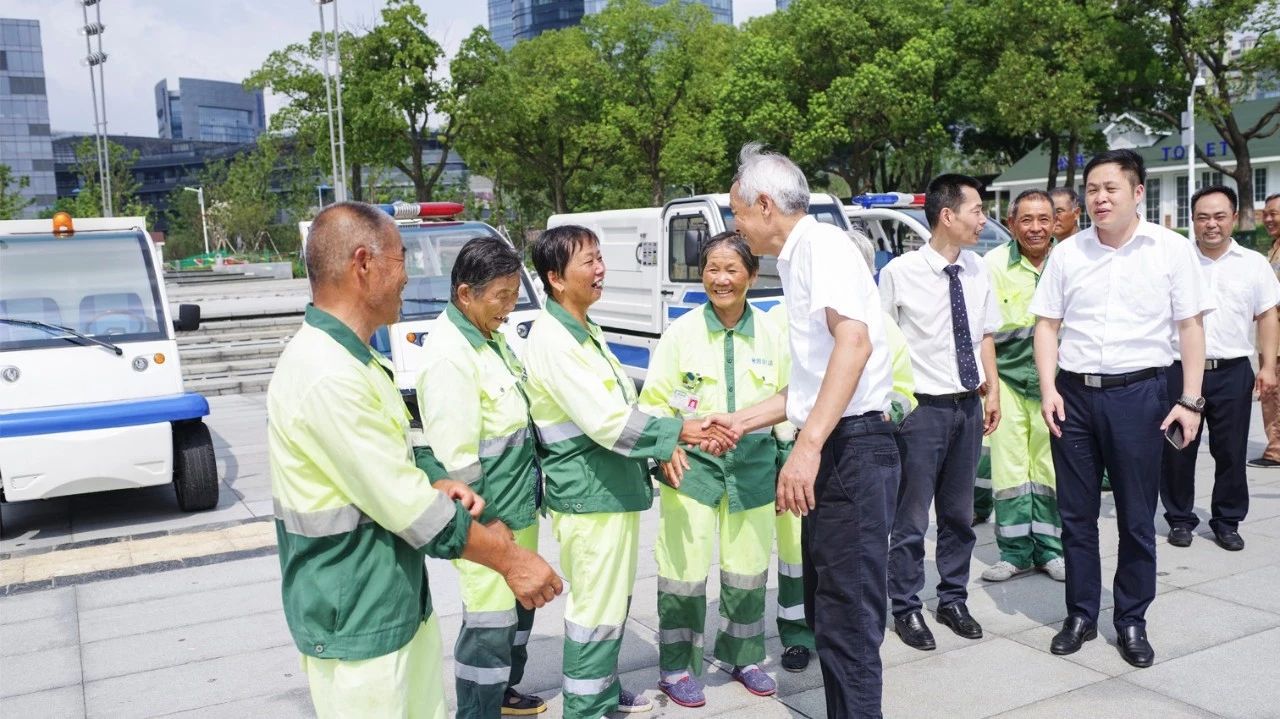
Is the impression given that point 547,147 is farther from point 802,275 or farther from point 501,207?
point 802,275

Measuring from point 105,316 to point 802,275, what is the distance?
5.97 metres

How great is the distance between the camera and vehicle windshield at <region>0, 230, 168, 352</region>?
7242 millimetres

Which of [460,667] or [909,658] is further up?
[460,667]

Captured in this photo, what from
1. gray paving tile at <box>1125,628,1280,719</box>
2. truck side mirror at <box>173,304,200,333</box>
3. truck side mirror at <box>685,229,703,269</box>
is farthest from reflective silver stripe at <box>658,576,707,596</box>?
truck side mirror at <box>685,229,703,269</box>

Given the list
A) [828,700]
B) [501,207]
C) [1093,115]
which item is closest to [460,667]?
[828,700]

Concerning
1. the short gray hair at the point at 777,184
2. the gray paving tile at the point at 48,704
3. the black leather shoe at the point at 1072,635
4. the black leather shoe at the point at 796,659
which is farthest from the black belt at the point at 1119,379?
the gray paving tile at the point at 48,704

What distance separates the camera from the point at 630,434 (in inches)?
136

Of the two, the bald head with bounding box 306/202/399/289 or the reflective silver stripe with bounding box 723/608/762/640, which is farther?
the reflective silver stripe with bounding box 723/608/762/640

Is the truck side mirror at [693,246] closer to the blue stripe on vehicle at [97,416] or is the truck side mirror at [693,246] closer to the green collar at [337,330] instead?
the blue stripe on vehicle at [97,416]

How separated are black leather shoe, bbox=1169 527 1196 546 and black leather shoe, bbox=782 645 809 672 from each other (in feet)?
9.14

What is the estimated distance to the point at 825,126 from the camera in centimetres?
3183

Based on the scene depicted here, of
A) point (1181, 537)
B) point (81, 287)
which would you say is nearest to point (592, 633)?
point (1181, 537)

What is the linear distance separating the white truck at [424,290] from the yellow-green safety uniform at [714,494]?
4.80m

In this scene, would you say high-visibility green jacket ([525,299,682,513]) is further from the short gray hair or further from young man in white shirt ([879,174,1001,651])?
young man in white shirt ([879,174,1001,651])
